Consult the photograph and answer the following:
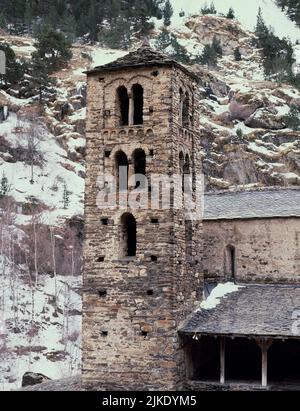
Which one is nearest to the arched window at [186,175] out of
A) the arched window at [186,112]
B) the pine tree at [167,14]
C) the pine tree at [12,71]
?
the arched window at [186,112]

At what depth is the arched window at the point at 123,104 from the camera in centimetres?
2214

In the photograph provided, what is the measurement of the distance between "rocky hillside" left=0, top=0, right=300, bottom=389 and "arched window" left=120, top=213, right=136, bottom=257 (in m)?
15.6

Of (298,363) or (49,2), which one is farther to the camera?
(49,2)

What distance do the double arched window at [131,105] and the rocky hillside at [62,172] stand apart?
1817 centimetres

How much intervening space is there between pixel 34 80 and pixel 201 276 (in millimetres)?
44939

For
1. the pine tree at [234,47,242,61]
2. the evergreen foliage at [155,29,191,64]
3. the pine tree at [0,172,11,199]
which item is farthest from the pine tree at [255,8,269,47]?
the pine tree at [0,172,11,199]

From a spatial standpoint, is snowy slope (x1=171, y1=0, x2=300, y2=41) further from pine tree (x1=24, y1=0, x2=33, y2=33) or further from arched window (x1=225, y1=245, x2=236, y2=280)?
arched window (x1=225, y1=245, x2=236, y2=280)

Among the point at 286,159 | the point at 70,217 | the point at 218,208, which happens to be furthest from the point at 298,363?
the point at 286,159

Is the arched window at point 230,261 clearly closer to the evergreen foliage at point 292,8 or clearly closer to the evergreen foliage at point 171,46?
the evergreen foliage at point 171,46

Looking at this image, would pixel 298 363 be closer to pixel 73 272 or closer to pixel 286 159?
pixel 73 272

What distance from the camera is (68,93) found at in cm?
6394

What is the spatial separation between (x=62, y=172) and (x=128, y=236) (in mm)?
34231

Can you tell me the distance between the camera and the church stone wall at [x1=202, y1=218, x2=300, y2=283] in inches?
923

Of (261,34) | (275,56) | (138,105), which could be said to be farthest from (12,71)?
(138,105)
